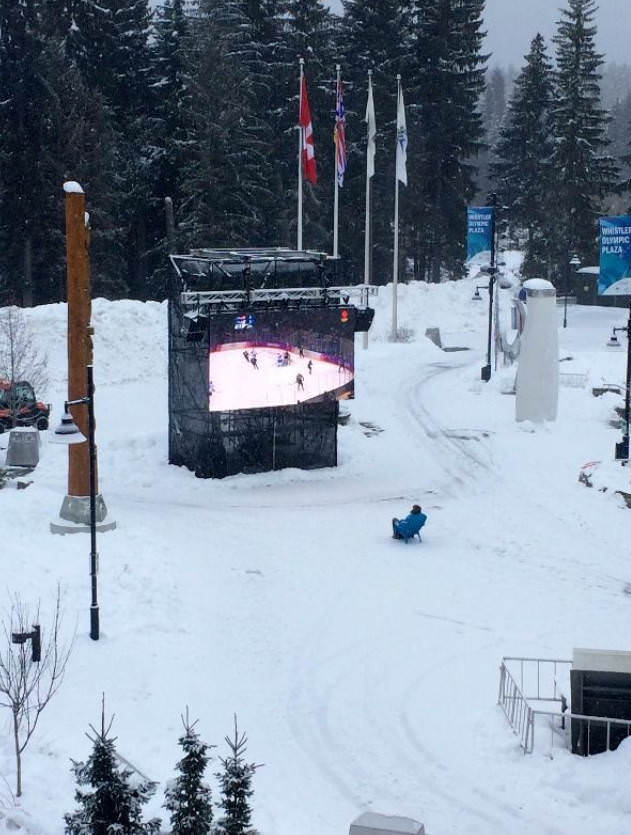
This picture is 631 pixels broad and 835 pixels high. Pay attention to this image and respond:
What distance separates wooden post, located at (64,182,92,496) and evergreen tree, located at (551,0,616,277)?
196 feet

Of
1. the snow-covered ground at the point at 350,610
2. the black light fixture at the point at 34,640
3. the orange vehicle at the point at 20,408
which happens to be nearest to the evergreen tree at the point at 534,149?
the snow-covered ground at the point at 350,610

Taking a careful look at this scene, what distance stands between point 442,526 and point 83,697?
12.6 meters

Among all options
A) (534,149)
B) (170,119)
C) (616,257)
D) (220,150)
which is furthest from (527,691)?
(534,149)

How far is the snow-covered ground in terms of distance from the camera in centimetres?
1568

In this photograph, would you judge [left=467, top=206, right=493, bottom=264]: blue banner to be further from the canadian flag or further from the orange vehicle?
the orange vehicle

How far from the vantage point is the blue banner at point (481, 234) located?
48312mm

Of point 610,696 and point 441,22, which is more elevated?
point 441,22

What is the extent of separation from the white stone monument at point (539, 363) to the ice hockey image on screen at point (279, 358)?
880 centimetres

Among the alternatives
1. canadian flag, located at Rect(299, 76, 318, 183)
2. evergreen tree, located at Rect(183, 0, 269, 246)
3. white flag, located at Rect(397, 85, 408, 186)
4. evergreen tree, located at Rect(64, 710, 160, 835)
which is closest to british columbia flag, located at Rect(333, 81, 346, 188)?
canadian flag, located at Rect(299, 76, 318, 183)

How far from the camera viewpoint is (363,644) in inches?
837

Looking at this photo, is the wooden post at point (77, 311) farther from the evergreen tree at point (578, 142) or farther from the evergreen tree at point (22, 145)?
the evergreen tree at point (578, 142)

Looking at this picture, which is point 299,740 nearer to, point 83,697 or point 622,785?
point 83,697

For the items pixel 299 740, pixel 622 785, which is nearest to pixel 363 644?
pixel 299 740

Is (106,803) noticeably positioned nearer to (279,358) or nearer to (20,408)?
(279,358)
